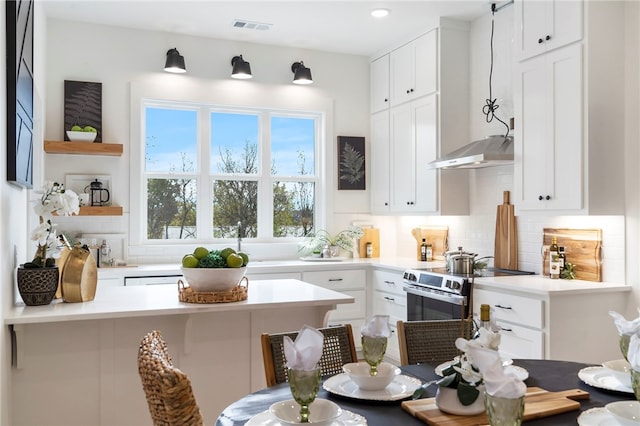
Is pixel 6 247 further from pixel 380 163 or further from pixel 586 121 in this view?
pixel 380 163

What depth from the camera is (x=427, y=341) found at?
85.9 inches

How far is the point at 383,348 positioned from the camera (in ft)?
5.46

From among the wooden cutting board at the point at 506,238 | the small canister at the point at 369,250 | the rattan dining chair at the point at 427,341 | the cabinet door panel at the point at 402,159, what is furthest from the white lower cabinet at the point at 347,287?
the rattan dining chair at the point at 427,341

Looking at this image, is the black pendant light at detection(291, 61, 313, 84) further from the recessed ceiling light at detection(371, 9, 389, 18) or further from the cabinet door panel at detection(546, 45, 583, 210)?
the cabinet door panel at detection(546, 45, 583, 210)

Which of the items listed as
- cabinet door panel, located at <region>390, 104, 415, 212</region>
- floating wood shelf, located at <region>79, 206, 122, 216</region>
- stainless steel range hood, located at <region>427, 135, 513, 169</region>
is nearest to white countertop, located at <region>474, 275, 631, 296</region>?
stainless steel range hood, located at <region>427, 135, 513, 169</region>

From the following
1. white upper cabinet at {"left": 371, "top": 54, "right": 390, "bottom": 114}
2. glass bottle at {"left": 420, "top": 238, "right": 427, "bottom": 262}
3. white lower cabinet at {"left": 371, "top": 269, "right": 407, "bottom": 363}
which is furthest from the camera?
white upper cabinet at {"left": 371, "top": 54, "right": 390, "bottom": 114}

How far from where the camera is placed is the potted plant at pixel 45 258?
2434 millimetres

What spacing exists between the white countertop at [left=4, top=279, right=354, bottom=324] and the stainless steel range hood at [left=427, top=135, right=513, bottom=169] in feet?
5.08

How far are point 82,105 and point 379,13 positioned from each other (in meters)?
2.52

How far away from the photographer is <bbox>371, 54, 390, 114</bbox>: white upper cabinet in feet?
17.3

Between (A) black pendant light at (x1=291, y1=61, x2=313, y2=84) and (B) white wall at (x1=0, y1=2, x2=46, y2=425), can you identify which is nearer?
(B) white wall at (x1=0, y1=2, x2=46, y2=425)

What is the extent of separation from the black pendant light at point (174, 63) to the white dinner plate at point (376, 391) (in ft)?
11.9

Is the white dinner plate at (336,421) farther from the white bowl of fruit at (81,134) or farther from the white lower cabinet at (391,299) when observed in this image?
the white bowl of fruit at (81,134)

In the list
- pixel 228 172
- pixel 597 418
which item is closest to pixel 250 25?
pixel 228 172
